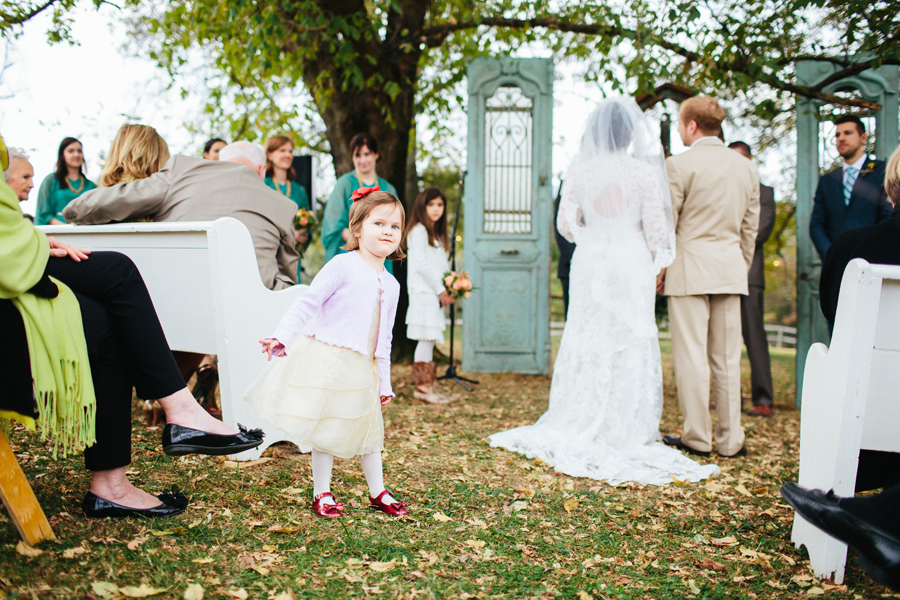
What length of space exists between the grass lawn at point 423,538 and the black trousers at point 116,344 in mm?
364

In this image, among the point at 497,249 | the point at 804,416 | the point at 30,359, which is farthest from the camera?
the point at 497,249

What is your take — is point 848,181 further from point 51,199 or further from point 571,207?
point 51,199

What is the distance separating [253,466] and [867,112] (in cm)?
635

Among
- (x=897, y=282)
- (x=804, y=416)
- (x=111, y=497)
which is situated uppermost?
(x=897, y=282)

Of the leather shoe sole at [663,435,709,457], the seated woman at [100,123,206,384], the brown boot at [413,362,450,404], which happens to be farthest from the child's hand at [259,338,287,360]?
the brown boot at [413,362,450,404]

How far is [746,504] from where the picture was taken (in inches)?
137

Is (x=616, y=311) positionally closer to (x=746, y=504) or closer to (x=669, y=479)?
(x=669, y=479)

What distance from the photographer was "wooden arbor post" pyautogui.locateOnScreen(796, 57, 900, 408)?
6.28 meters

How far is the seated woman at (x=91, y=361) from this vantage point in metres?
2.18

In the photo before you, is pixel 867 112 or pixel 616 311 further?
pixel 867 112

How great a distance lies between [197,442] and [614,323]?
9.28ft

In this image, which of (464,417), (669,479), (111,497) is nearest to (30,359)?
(111,497)

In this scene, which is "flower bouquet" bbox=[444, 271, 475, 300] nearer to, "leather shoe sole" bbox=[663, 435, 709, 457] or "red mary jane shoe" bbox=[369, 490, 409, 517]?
"leather shoe sole" bbox=[663, 435, 709, 457]

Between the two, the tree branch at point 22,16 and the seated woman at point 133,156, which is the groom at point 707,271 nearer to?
the seated woman at point 133,156
